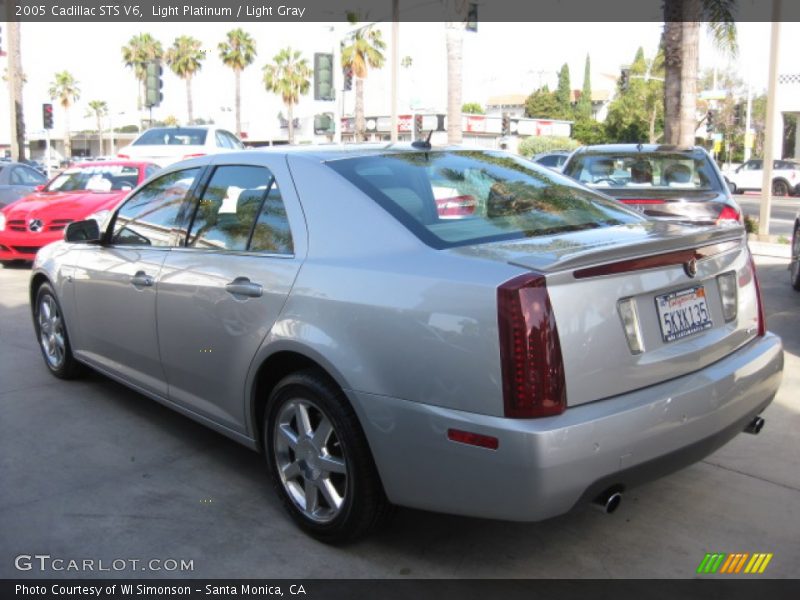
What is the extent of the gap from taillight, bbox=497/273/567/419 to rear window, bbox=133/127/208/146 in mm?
14740

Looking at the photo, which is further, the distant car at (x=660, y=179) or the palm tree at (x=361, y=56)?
the palm tree at (x=361, y=56)

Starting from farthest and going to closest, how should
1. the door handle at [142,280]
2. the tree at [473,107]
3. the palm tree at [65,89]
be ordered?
the tree at [473,107] → the palm tree at [65,89] → the door handle at [142,280]

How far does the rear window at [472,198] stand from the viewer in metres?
3.28

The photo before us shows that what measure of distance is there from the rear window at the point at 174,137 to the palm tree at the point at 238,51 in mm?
33279

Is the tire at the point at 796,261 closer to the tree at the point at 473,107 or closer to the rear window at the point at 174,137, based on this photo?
the rear window at the point at 174,137

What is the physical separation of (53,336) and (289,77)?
48.3 m

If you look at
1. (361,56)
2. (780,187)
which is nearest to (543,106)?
(361,56)

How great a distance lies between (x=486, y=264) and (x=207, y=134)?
14639mm

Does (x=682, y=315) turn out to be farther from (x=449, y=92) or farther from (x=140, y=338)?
(x=449, y=92)

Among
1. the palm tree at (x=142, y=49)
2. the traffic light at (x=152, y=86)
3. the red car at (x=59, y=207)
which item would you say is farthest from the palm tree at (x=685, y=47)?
the palm tree at (x=142, y=49)

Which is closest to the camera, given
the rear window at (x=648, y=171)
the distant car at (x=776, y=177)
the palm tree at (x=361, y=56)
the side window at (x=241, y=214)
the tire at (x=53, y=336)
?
the side window at (x=241, y=214)

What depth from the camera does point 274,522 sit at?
3.62 m

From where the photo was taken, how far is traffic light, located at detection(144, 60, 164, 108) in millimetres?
15711
